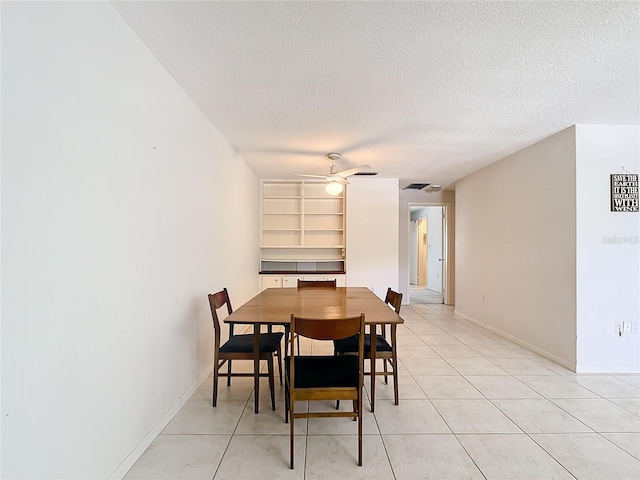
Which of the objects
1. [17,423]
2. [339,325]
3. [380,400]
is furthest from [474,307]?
[17,423]

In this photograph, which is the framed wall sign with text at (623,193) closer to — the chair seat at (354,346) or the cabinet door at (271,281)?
the chair seat at (354,346)

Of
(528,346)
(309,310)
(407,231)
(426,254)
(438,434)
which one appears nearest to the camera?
(438,434)

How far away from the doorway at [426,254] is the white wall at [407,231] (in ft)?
0.55

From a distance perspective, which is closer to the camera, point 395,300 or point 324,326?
point 324,326

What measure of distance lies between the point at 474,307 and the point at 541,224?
2.01m

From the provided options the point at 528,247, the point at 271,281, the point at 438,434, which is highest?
the point at 528,247

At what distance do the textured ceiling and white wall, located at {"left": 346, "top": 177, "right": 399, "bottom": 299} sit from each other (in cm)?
218

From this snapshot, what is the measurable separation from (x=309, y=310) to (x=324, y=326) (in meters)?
0.63

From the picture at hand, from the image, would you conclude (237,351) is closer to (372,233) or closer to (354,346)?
(354,346)

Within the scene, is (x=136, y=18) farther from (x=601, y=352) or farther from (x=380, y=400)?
(x=601, y=352)

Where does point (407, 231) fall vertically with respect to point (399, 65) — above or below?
below

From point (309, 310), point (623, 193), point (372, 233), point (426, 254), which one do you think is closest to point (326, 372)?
point (309, 310)

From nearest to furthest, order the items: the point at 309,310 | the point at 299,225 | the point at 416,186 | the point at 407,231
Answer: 1. the point at 309,310
2. the point at 299,225
3. the point at 416,186
4. the point at 407,231

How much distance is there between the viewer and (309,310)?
2.41 metres
